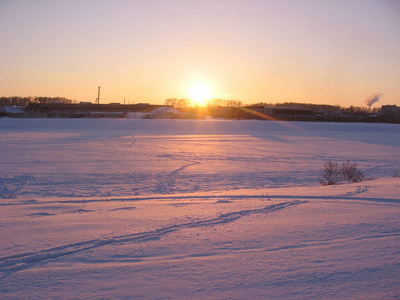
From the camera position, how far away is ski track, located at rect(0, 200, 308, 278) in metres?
3.88

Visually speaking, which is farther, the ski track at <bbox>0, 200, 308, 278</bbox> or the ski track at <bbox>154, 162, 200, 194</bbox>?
the ski track at <bbox>154, 162, 200, 194</bbox>

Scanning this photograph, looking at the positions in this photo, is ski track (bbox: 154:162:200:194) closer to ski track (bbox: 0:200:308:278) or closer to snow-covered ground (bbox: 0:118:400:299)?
snow-covered ground (bbox: 0:118:400:299)

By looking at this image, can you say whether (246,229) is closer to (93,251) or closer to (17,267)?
(93,251)

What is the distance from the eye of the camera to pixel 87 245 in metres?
4.45

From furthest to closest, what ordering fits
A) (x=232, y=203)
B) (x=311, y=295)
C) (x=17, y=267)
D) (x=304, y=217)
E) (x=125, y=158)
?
(x=125, y=158) → (x=232, y=203) → (x=304, y=217) → (x=17, y=267) → (x=311, y=295)

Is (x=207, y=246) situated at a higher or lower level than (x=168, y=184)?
higher

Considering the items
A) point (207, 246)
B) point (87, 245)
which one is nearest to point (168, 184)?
point (87, 245)

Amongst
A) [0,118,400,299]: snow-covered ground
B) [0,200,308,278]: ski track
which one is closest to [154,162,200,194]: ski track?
[0,118,400,299]: snow-covered ground

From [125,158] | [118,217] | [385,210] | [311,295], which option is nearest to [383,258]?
[311,295]

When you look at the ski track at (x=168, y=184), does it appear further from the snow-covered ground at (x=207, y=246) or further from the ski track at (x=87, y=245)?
the ski track at (x=87, y=245)

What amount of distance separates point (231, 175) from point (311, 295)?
10.2m

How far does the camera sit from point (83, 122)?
48656mm

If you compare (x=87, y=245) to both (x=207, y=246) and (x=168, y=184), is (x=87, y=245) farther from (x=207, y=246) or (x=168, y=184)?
(x=168, y=184)

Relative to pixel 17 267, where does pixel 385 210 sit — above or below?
above
